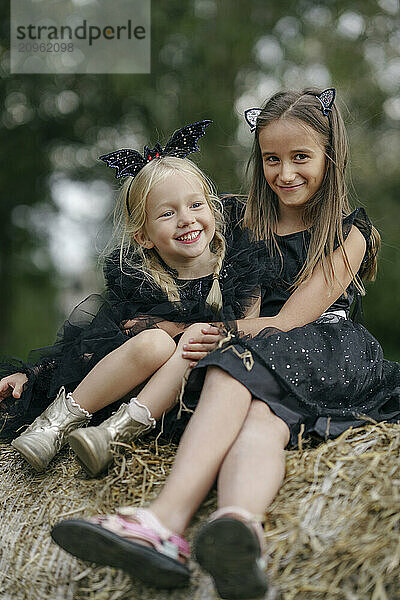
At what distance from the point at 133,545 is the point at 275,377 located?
614mm

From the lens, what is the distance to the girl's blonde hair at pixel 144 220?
2270 millimetres

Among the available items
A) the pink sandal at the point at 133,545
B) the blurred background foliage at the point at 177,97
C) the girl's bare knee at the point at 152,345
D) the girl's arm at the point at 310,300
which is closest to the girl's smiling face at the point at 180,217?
the girl's arm at the point at 310,300

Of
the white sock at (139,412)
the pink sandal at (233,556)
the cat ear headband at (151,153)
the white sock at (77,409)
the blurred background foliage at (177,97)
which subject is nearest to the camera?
the pink sandal at (233,556)

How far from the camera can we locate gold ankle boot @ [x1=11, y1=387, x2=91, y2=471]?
1.88 m

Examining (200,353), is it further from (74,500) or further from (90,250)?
(90,250)

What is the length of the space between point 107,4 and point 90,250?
2.48 meters

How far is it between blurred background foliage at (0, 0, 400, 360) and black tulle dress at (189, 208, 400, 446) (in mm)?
4966

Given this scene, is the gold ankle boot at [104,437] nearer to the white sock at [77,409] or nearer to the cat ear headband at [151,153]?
the white sock at [77,409]

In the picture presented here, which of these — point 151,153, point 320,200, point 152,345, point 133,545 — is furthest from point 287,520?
point 151,153

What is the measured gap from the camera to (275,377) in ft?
5.94

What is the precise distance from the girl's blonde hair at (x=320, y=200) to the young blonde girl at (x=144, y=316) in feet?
0.49

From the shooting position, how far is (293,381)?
184cm

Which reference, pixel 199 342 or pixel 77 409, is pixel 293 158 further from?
pixel 77 409

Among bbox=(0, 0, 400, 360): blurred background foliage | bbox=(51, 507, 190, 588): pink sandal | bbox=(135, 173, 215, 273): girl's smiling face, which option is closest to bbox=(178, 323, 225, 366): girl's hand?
bbox=(135, 173, 215, 273): girl's smiling face
